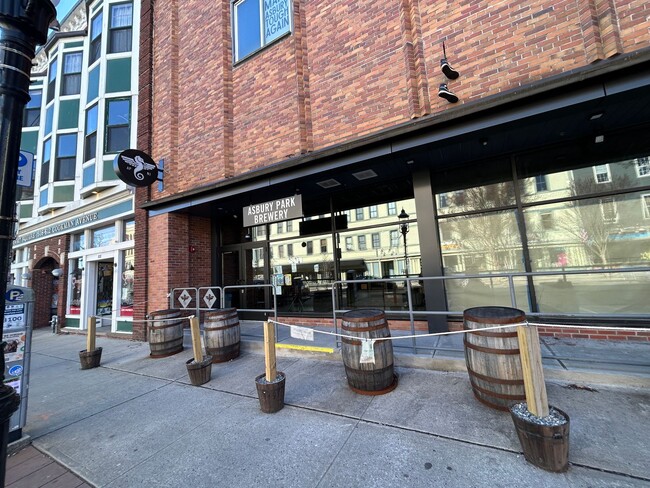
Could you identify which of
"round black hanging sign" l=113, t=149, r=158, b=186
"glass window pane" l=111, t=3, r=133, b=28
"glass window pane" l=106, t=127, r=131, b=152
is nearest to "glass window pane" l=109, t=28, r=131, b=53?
"glass window pane" l=111, t=3, r=133, b=28

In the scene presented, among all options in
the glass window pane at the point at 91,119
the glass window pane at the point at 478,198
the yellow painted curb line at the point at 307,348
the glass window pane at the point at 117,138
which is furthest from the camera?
the glass window pane at the point at 91,119

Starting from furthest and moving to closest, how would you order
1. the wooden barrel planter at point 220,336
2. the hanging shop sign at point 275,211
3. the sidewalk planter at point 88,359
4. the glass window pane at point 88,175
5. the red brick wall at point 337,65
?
the glass window pane at point 88,175 → the sidewalk planter at point 88,359 → the hanging shop sign at point 275,211 → the wooden barrel planter at point 220,336 → the red brick wall at point 337,65

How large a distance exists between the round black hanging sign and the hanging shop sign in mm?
3703

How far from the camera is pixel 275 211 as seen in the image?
6156 mm

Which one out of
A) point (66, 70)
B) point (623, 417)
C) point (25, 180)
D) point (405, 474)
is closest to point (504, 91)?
point (623, 417)

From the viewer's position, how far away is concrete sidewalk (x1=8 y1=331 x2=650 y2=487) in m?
2.35

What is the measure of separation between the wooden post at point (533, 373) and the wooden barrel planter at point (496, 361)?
0.61 meters

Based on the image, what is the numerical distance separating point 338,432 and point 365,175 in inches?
192

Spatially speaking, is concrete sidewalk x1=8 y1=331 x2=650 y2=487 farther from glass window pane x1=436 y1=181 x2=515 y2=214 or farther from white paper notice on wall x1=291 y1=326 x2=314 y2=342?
glass window pane x1=436 y1=181 x2=515 y2=214

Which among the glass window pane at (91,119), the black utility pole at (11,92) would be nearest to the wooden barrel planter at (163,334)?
the black utility pole at (11,92)

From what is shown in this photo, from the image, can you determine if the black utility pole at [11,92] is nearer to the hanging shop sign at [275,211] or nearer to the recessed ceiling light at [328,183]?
the hanging shop sign at [275,211]

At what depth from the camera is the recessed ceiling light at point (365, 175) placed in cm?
612

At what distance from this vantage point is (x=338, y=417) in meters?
3.28

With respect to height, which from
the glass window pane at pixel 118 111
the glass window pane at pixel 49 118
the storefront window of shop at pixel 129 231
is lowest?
the storefront window of shop at pixel 129 231
